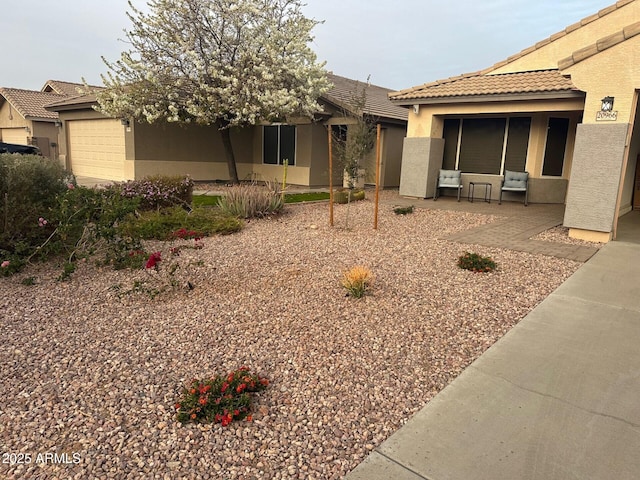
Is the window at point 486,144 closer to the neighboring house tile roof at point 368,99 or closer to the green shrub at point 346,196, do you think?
the neighboring house tile roof at point 368,99

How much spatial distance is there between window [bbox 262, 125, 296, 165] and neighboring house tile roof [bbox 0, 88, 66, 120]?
13200mm

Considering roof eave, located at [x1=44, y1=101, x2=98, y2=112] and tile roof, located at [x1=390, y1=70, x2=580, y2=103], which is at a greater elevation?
tile roof, located at [x1=390, y1=70, x2=580, y2=103]

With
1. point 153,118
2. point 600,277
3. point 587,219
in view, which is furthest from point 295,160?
point 600,277

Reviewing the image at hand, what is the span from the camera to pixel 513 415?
2.78 metres

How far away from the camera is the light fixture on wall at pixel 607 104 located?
7.21 m

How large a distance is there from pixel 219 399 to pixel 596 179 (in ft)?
23.5

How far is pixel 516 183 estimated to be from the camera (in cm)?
1227

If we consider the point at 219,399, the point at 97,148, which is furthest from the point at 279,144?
the point at 219,399

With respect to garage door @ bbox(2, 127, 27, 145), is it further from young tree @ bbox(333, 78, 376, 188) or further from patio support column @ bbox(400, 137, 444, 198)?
patio support column @ bbox(400, 137, 444, 198)

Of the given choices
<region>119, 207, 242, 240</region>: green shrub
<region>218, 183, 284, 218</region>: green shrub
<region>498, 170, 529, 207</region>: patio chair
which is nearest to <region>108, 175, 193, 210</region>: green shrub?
<region>119, 207, 242, 240</region>: green shrub

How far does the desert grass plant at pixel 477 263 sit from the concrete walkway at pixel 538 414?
4.93 ft

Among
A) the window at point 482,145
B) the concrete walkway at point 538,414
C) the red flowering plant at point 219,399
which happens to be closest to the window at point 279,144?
the window at point 482,145

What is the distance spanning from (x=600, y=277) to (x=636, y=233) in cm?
373

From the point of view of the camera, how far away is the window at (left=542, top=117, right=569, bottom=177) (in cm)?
1220
